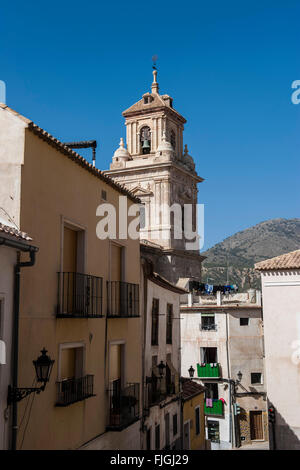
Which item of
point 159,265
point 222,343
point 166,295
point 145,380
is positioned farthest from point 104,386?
point 159,265

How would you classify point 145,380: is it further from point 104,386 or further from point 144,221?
point 144,221

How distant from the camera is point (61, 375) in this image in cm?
1085

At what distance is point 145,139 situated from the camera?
44.9 metres

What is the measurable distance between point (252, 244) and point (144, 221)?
463 feet

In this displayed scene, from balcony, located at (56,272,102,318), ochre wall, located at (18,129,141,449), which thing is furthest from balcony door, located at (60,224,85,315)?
ochre wall, located at (18,129,141,449)

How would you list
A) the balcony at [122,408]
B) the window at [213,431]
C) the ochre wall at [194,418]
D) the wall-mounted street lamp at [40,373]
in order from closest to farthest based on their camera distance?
the wall-mounted street lamp at [40,373], the balcony at [122,408], the ochre wall at [194,418], the window at [213,431]

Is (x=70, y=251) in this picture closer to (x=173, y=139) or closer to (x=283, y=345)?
(x=283, y=345)

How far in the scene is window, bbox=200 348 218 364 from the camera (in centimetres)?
3541

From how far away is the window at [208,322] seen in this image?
1398 inches

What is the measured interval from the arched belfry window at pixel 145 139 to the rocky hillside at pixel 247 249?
7900 centimetres

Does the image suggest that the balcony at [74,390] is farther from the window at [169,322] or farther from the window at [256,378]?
the window at [256,378]

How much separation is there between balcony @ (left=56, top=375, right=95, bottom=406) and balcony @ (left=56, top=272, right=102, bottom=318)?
135 cm

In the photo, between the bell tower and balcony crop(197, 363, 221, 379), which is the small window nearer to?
the bell tower

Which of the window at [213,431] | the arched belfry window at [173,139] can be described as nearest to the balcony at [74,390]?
the window at [213,431]
